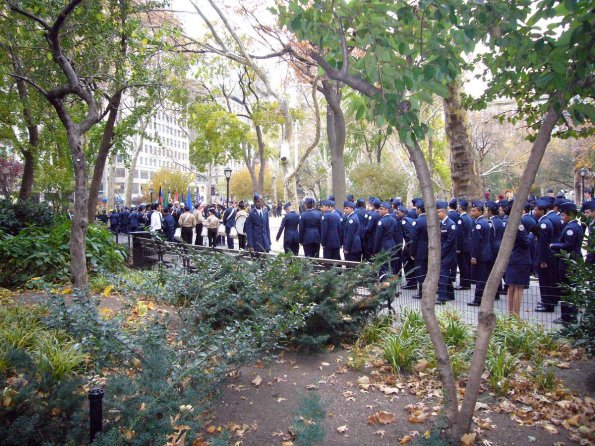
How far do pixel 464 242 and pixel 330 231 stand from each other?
3.85 metres

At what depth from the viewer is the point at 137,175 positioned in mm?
95438

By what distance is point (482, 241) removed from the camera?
1046 cm

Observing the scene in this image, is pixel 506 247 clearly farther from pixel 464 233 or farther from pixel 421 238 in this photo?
pixel 464 233

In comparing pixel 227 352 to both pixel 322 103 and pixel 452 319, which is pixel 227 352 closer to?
pixel 452 319

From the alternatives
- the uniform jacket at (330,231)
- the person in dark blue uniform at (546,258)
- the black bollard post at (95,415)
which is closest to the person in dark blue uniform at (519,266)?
A: the person in dark blue uniform at (546,258)

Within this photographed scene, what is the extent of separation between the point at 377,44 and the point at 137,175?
97.1 m

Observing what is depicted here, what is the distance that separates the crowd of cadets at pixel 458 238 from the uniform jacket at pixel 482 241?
20 mm

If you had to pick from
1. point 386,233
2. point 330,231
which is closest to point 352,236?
point 330,231

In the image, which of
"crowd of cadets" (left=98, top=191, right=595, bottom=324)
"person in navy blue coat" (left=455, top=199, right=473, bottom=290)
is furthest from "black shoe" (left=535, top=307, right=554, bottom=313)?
"person in navy blue coat" (left=455, top=199, right=473, bottom=290)

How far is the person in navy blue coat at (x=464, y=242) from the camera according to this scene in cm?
1117

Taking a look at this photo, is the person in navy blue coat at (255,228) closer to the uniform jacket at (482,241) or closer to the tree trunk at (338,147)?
the tree trunk at (338,147)

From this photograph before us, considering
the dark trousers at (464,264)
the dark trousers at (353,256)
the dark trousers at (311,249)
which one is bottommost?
the dark trousers at (464,264)

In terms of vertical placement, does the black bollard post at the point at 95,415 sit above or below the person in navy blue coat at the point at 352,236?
below

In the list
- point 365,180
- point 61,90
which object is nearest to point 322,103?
point 365,180
